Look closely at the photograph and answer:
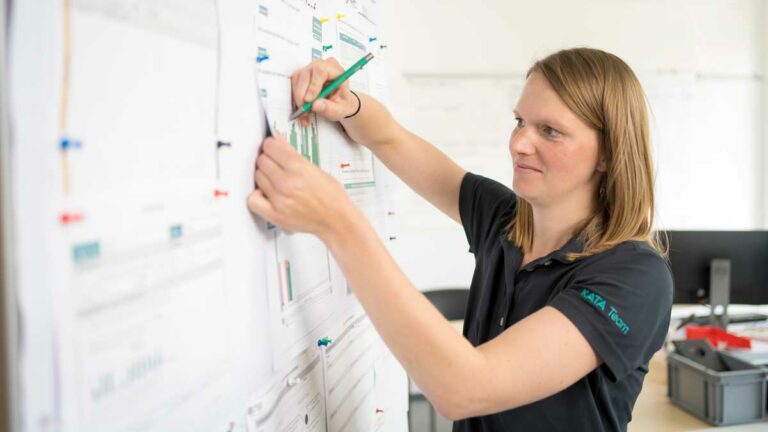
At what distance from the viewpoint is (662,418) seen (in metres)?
1.80

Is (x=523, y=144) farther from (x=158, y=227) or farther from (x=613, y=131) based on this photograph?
(x=158, y=227)

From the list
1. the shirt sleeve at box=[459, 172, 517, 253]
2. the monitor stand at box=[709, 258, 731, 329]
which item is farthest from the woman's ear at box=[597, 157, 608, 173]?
the monitor stand at box=[709, 258, 731, 329]

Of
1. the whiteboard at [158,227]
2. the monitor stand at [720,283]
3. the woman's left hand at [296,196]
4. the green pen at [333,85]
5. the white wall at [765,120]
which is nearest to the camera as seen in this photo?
the whiteboard at [158,227]

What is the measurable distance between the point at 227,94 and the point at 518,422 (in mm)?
752

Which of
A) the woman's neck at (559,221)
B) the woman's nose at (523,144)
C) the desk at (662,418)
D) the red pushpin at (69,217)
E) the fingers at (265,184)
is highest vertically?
the woman's nose at (523,144)

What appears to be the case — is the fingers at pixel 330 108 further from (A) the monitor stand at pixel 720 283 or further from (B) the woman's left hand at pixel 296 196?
(A) the monitor stand at pixel 720 283

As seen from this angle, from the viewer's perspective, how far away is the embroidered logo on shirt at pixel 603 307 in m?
0.89

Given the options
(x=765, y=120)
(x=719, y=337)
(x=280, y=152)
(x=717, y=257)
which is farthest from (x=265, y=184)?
(x=765, y=120)

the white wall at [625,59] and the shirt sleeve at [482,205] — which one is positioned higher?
the white wall at [625,59]

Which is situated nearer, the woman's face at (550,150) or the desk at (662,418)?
the woman's face at (550,150)

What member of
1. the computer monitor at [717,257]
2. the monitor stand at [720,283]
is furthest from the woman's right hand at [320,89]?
the monitor stand at [720,283]

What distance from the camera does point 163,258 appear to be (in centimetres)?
59

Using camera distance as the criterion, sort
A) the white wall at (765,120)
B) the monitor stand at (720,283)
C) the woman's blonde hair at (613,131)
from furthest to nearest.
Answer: the white wall at (765,120), the monitor stand at (720,283), the woman's blonde hair at (613,131)

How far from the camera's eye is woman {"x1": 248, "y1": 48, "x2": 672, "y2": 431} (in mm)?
760
